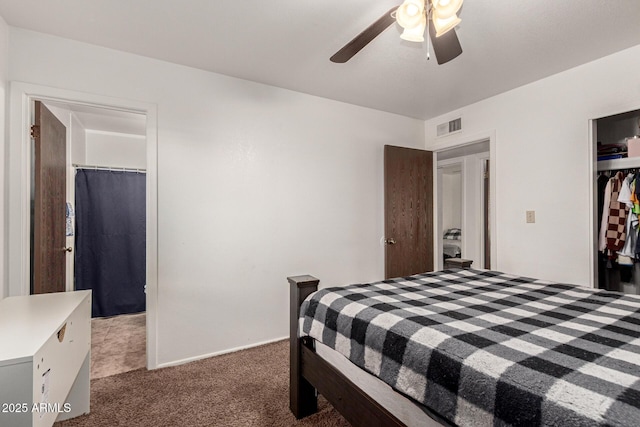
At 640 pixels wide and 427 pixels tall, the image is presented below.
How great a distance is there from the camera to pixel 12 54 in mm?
2031

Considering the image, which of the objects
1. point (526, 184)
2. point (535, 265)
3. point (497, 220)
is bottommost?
point (535, 265)

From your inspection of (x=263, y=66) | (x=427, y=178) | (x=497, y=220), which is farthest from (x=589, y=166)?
(x=263, y=66)

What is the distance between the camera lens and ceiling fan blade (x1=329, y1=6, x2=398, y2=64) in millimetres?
1464

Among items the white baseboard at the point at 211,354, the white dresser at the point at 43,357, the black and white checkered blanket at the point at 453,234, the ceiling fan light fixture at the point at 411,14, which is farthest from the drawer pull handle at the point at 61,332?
the black and white checkered blanket at the point at 453,234

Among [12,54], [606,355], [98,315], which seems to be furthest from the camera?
[98,315]

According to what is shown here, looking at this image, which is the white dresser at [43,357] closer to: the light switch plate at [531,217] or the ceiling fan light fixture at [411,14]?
the ceiling fan light fixture at [411,14]

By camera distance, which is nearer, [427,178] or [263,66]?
[263,66]

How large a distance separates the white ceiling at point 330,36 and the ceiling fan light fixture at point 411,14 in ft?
1.33

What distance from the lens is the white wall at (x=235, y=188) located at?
7.74 ft

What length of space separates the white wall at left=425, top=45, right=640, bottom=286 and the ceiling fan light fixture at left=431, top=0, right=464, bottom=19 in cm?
188

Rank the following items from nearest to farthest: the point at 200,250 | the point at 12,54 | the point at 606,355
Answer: the point at 606,355, the point at 12,54, the point at 200,250

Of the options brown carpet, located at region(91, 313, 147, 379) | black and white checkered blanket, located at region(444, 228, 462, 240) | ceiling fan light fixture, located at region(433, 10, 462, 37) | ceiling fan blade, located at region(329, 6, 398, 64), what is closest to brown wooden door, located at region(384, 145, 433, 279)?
ceiling fan blade, located at region(329, 6, 398, 64)

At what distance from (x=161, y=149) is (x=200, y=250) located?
87 centimetres

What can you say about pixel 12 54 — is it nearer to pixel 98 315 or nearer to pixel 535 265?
pixel 98 315
